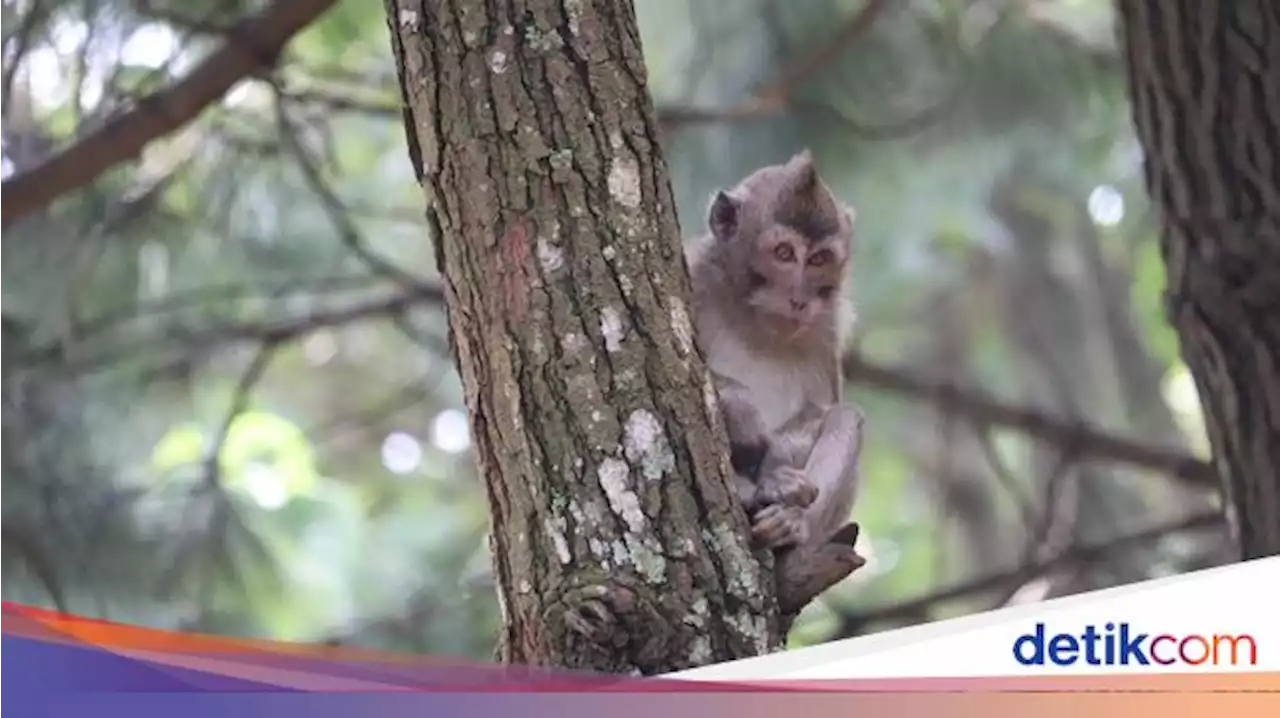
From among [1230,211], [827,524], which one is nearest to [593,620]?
[827,524]

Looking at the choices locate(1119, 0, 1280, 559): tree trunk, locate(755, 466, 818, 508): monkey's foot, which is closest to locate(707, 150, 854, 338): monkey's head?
locate(755, 466, 818, 508): monkey's foot

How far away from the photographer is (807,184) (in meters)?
3.59

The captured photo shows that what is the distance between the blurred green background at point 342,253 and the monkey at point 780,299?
2.36 feet

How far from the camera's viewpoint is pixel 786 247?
3.54 m

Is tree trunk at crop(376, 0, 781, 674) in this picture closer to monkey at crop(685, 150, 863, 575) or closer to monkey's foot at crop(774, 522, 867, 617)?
monkey's foot at crop(774, 522, 867, 617)

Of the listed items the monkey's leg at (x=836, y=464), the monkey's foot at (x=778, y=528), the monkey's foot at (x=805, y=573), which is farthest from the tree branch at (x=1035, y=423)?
the monkey's foot at (x=805, y=573)

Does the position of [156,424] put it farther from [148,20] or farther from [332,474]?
[332,474]

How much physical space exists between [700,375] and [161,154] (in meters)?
2.72

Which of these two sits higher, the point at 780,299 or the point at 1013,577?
the point at 780,299

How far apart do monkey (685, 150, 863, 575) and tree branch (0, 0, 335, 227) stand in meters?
0.92

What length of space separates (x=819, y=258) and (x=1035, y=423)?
5.94 feet

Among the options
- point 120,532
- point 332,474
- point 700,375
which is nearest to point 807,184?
point 700,375

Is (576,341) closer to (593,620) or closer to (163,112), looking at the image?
(593,620)

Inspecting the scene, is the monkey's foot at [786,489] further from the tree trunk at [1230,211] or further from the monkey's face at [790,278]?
the tree trunk at [1230,211]
